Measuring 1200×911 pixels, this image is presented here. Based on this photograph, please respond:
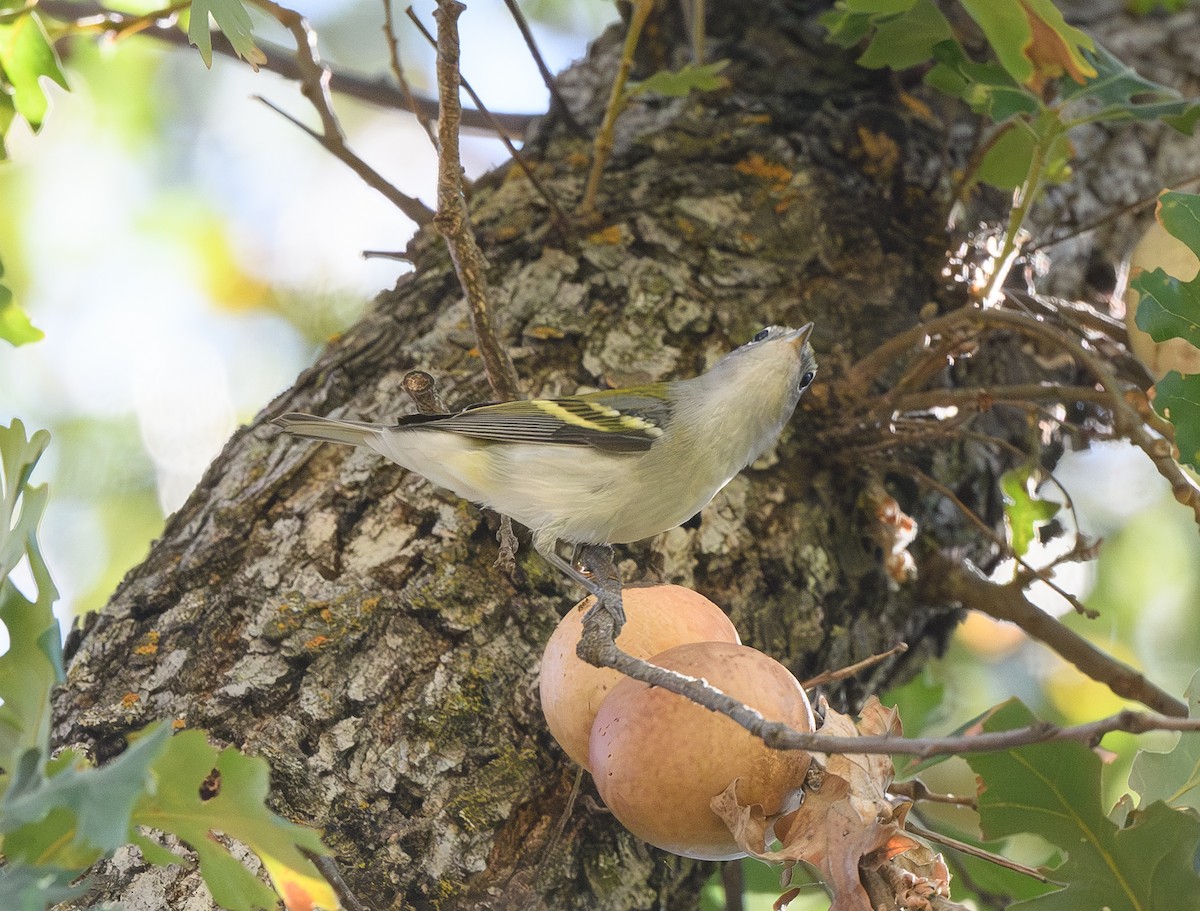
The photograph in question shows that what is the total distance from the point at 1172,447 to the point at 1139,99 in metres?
2.11

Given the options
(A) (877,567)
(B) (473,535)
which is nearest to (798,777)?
(B) (473,535)

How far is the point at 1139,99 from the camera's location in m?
3.62

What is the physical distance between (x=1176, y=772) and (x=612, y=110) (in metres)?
1.68

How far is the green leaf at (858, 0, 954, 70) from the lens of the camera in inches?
90.3

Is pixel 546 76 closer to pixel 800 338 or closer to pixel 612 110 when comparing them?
pixel 612 110

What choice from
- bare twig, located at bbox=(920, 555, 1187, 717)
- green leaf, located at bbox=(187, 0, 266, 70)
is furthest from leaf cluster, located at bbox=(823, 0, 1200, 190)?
green leaf, located at bbox=(187, 0, 266, 70)

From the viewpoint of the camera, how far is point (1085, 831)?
1.44m

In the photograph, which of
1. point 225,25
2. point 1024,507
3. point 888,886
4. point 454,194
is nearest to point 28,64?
point 225,25

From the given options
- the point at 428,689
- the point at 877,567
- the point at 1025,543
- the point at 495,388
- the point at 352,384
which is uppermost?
the point at 352,384

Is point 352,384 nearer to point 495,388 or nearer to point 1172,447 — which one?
point 495,388

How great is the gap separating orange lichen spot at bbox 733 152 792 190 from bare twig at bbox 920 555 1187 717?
41.8 inches

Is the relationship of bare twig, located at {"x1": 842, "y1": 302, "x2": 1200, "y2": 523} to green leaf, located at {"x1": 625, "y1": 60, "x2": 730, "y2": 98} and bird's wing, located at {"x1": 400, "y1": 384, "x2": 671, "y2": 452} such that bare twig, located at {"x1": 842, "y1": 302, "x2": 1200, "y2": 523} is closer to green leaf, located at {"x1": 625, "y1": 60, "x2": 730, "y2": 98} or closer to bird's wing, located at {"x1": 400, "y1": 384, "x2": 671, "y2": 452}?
bird's wing, located at {"x1": 400, "y1": 384, "x2": 671, "y2": 452}

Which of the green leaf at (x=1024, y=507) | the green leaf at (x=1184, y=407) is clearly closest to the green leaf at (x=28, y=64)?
the green leaf at (x=1184, y=407)

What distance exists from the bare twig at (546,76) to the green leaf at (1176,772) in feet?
6.28
